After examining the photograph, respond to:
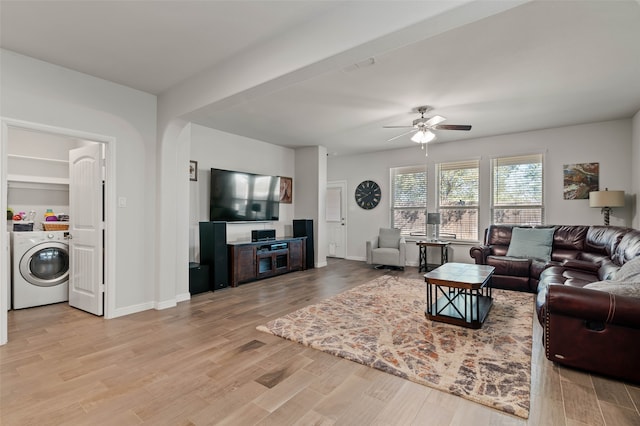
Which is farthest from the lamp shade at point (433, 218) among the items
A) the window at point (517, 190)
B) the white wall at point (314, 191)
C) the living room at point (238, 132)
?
the white wall at point (314, 191)

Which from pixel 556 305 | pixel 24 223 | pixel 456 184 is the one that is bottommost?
pixel 556 305

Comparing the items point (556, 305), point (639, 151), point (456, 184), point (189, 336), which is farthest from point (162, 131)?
point (639, 151)

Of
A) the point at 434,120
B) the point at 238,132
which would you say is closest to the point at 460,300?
the point at 434,120

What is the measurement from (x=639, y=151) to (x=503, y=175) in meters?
1.80

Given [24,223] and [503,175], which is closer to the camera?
[24,223]

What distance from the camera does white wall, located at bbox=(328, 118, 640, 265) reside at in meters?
4.79

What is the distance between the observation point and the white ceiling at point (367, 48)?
208cm

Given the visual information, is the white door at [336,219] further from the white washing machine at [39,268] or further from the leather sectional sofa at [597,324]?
the white washing machine at [39,268]

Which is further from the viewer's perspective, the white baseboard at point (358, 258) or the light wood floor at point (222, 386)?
the white baseboard at point (358, 258)

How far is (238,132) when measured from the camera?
5484 millimetres

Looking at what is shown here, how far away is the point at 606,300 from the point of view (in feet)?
6.79

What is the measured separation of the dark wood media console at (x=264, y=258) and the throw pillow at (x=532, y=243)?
3.67 metres

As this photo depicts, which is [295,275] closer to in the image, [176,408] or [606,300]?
[176,408]

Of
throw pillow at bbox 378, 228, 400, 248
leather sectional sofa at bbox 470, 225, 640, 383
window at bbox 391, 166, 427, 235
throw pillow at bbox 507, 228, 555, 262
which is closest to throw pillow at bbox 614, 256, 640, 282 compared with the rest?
leather sectional sofa at bbox 470, 225, 640, 383
